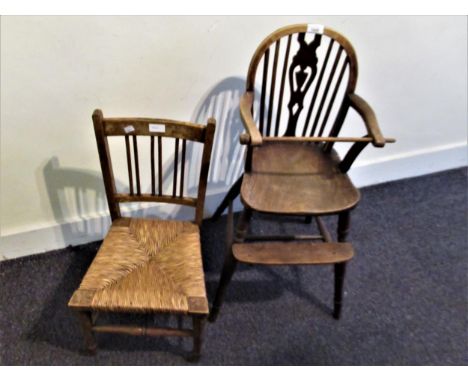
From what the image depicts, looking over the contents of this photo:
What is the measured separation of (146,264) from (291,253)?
0.46 metres

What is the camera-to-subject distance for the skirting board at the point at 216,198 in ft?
4.61

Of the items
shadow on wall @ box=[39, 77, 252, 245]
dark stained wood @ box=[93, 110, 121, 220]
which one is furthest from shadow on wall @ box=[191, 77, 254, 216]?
dark stained wood @ box=[93, 110, 121, 220]

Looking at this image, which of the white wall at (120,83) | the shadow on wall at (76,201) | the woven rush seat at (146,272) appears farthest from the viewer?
the shadow on wall at (76,201)

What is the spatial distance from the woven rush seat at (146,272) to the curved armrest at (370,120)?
635 mm

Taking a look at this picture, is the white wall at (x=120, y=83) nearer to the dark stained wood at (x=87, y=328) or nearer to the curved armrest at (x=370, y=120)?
the curved armrest at (x=370, y=120)

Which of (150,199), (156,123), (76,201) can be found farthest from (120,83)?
(76,201)

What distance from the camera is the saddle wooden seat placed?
1.09 meters

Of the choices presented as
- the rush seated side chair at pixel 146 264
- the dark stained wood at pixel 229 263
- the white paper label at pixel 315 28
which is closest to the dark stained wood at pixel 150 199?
the rush seated side chair at pixel 146 264

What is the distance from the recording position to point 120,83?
1.17m

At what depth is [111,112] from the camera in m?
1.22

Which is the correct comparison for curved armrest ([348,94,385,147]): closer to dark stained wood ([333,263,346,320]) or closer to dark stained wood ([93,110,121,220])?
dark stained wood ([333,263,346,320])

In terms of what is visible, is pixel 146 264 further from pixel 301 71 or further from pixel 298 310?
pixel 301 71

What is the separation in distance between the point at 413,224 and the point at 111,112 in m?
1.50
